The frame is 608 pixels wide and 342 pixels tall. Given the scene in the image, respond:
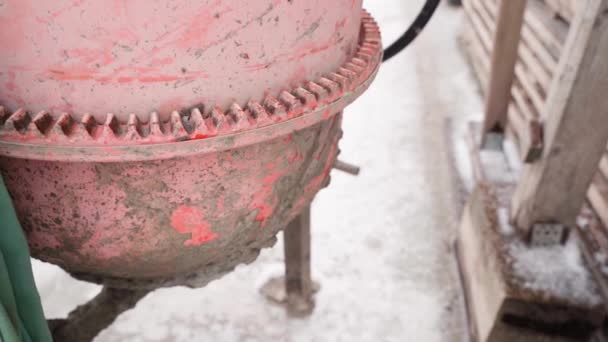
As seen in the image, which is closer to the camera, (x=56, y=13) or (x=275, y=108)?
(x=56, y=13)

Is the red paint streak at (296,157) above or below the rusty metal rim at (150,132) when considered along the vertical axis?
below

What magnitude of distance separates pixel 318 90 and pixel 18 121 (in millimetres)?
476

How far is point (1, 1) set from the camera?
2.23ft

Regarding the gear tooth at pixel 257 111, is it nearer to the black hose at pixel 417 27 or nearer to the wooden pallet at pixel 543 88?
the black hose at pixel 417 27

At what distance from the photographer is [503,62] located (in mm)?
2744

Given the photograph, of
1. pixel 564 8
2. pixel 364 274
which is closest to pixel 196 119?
pixel 364 274

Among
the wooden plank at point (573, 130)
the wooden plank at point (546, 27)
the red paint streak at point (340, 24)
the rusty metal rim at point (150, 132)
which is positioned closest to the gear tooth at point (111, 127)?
the rusty metal rim at point (150, 132)

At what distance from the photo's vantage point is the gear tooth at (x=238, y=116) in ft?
2.48

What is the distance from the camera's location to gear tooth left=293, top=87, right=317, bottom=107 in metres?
0.82

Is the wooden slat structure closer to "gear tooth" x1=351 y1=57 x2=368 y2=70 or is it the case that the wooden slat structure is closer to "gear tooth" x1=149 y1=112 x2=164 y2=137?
"gear tooth" x1=351 y1=57 x2=368 y2=70

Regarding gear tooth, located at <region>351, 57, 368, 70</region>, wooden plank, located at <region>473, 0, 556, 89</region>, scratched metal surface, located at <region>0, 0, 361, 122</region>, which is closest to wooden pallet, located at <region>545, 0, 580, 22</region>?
wooden plank, located at <region>473, 0, 556, 89</region>

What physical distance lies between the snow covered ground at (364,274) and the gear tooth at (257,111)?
5.51 feet

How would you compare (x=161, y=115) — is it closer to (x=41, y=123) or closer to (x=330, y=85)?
(x=41, y=123)

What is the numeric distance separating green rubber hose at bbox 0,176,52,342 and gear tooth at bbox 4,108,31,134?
9 cm
